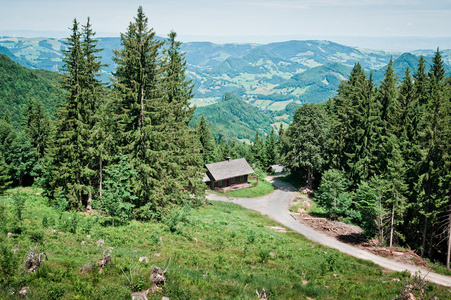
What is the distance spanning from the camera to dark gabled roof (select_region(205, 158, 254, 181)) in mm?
55312

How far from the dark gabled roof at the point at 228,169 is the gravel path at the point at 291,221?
187 inches

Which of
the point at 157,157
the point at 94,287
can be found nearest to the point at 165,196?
the point at 157,157

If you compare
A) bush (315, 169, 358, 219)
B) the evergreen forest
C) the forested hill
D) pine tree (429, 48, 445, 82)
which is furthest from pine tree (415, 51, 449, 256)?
the forested hill

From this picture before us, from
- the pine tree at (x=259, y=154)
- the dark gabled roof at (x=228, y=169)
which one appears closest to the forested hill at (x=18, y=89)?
the pine tree at (x=259, y=154)

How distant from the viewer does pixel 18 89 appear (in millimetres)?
157875

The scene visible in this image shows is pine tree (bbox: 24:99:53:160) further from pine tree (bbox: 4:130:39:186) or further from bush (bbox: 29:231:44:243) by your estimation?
bush (bbox: 29:231:44:243)

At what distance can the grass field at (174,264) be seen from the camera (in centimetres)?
1112

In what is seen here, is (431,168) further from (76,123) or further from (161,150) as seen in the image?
(76,123)

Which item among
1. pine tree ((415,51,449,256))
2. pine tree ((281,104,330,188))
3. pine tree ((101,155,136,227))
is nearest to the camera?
pine tree ((101,155,136,227))

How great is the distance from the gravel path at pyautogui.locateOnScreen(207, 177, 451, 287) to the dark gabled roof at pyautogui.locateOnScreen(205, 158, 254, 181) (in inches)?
187

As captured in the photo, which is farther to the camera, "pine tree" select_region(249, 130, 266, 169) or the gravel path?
"pine tree" select_region(249, 130, 266, 169)

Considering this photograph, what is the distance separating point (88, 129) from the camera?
2566 cm

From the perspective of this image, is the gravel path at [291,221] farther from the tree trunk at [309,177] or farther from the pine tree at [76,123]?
the pine tree at [76,123]

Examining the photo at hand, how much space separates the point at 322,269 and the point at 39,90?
194349mm
